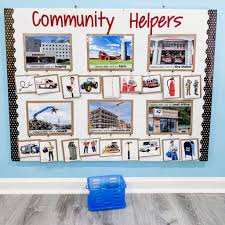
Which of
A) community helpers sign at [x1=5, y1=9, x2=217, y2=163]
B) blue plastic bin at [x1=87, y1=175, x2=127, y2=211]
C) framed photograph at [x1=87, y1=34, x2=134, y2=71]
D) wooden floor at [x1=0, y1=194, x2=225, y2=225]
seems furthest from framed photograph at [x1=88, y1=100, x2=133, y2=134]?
wooden floor at [x1=0, y1=194, x2=225, y2=225]

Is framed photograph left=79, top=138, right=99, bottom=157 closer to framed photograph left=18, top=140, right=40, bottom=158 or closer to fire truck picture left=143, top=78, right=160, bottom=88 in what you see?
framed photograph left=18, top=140, right=40, bottom=158

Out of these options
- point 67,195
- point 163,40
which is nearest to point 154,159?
point 67,195

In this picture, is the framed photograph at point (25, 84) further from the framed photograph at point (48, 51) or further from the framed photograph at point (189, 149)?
the framed photograph at point (189, 149)

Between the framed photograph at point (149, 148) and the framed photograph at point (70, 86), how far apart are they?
53 cm

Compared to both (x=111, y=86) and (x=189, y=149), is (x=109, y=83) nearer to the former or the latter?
(x=111, y=86)

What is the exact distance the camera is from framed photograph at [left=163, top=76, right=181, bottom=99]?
2.02 m

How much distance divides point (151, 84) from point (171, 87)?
5.1 inches

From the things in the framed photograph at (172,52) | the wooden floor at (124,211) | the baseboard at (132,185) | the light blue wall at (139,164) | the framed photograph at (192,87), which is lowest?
the wooden floor at (124,211)

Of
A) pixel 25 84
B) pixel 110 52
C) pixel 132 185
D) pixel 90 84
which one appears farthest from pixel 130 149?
pixel 25 84

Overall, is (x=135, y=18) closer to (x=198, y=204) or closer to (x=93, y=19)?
(x=93, y=19)

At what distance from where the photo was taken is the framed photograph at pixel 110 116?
6.70ft

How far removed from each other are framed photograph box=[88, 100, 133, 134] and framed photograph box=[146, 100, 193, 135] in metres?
0.13

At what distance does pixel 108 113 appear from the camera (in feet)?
6.73

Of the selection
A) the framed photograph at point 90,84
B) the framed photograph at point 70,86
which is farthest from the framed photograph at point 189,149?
the framed photograph at point 70,86
